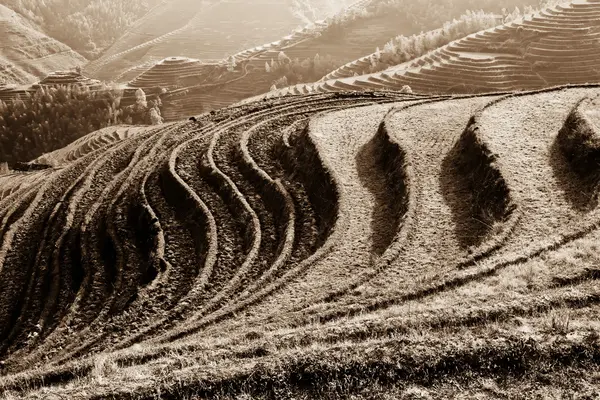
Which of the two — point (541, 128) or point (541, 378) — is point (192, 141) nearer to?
point (541, 128)

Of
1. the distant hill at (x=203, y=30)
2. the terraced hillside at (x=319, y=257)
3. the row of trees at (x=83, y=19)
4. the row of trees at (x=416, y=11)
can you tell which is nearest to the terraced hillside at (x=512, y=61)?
the terraced hillside at (x=319, y=257)

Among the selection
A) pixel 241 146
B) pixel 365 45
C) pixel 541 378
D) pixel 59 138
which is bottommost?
pixel 541 378

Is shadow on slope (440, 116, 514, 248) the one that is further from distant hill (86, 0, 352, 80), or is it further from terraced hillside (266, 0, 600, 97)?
distant hill (86, 0, 352, 80)

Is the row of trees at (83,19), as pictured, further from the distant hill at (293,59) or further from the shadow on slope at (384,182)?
the shadow on slope at (384,182)

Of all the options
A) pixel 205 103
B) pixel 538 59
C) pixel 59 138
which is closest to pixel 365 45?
pixel 205 103

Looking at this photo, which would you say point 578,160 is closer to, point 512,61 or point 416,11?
point 512,61
